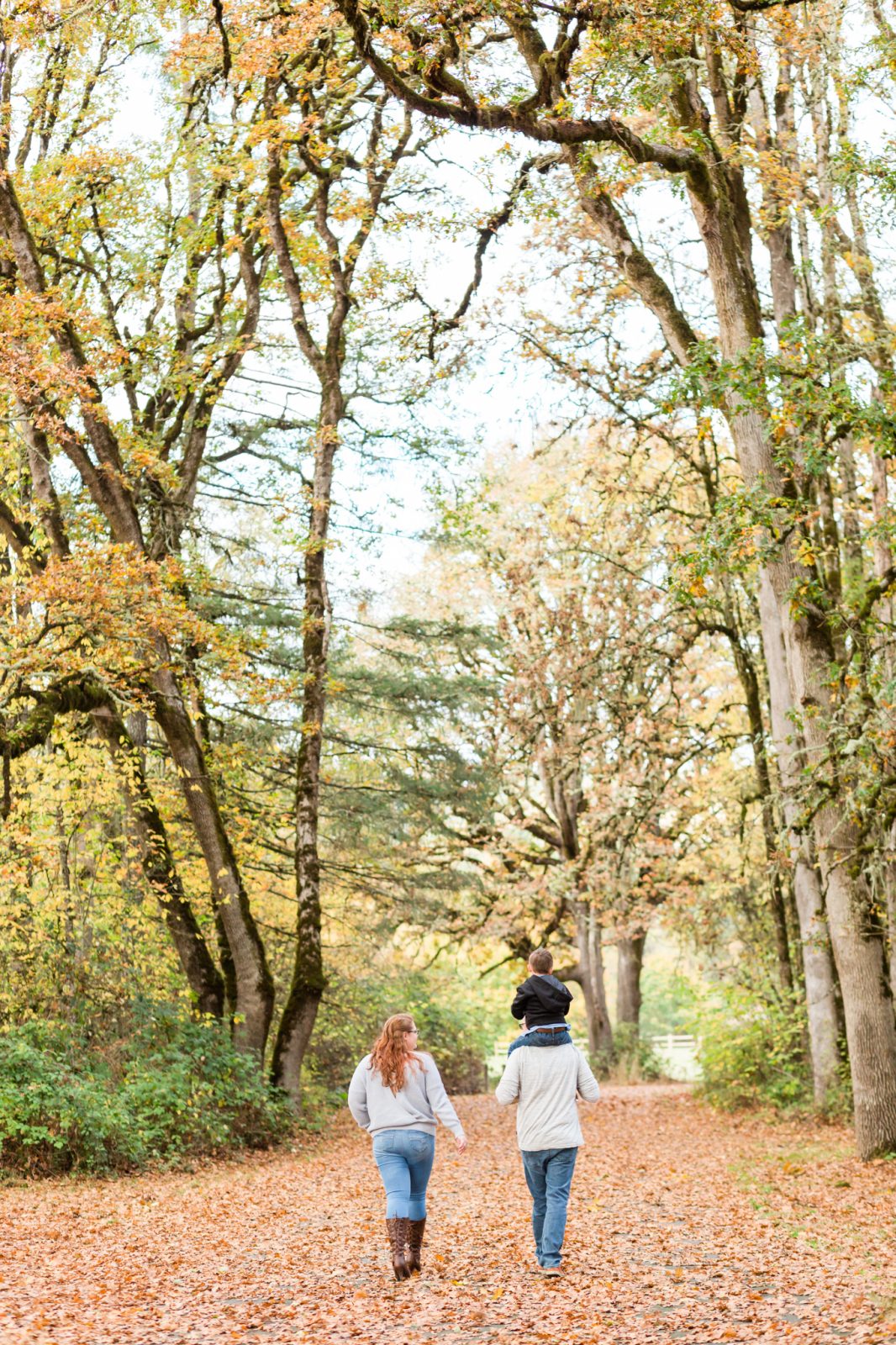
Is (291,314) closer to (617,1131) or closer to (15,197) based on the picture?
Result: (15,197)

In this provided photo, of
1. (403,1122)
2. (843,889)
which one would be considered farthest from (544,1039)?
(843,889)

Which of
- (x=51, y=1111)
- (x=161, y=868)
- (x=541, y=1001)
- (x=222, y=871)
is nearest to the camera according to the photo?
(x=541, y=1001)

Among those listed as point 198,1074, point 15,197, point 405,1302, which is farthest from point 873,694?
point 15,197

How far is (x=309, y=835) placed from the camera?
16.9 metres

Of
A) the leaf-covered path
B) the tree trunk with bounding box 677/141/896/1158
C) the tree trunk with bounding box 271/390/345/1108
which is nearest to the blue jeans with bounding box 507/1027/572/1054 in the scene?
the leaf-covered path

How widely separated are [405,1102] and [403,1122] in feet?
0.35

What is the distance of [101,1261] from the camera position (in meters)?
8.05

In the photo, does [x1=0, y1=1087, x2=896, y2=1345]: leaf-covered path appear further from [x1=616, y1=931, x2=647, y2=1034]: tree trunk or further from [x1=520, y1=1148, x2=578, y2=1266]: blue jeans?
[x1=616, y1=931, x2=647, y2=1034]: tree trunk

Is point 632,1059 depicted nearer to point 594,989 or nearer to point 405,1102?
point 594,989

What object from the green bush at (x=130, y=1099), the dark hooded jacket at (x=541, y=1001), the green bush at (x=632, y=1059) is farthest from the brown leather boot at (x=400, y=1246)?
the green bush at (x=632, y=1059)

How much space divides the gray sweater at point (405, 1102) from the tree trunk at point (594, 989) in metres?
18.2

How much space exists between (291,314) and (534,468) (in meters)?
9.65

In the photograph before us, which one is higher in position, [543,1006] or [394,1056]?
[543,1006]

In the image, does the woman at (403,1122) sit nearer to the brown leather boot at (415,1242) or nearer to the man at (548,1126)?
the brown leather boot at (415,1242)
